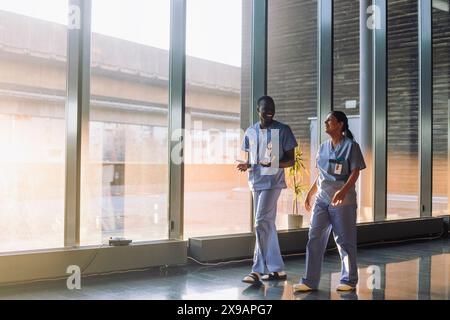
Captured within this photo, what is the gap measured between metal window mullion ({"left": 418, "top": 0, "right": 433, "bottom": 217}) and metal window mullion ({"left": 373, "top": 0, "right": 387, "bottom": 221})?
809mm

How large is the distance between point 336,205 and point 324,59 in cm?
316

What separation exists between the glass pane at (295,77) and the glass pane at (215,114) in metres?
0.49

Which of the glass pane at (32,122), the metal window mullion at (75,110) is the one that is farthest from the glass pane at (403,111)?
the glass pane at (32,122)

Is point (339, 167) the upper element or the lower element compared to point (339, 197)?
upper

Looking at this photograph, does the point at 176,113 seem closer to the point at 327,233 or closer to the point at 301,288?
the point at 327,233

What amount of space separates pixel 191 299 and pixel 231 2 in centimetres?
334

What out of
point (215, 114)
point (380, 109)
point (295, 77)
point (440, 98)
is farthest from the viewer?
point (440, 98)

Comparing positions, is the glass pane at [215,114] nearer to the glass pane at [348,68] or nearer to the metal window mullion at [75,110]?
the metal window mullion at [75,110]

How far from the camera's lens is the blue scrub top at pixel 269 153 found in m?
4.18

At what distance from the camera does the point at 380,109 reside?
7.06 meters

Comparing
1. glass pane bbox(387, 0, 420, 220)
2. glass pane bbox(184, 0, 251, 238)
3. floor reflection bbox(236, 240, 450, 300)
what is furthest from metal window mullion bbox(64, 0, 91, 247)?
glass pane bbox(387, 0, 420, 220)

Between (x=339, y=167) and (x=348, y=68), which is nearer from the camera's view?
(x=339, y=167)

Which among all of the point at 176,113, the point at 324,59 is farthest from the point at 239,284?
the point at 324,59

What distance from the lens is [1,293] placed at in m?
3.77
